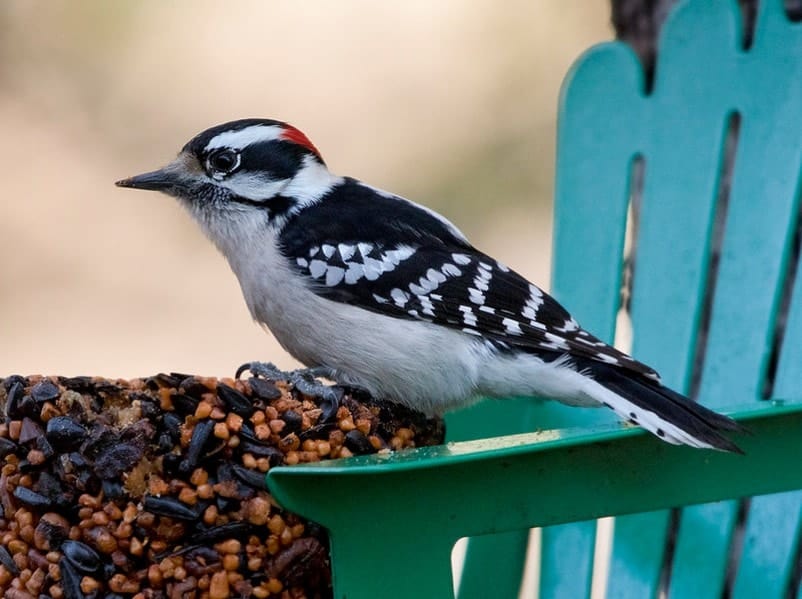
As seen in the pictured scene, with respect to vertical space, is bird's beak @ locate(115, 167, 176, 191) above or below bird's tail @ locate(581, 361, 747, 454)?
above

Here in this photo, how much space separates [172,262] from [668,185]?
3.61 meters

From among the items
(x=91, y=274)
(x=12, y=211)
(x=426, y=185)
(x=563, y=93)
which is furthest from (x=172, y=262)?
(x=563, y=93)

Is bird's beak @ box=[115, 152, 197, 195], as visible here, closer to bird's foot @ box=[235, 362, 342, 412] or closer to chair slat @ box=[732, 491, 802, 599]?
bird's foot @ box=[235, 362, 342, 412]

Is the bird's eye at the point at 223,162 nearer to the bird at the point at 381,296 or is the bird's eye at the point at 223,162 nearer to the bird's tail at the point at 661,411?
the bird at the point at 381,296

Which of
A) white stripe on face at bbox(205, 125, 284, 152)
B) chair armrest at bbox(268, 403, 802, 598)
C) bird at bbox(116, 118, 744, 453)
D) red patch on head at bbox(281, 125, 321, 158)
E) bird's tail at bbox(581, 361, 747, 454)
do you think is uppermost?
red patch on head at bbox(281, 125, 321, 158)

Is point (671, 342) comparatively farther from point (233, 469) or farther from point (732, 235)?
point (233, 469)

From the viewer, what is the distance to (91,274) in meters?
6.70

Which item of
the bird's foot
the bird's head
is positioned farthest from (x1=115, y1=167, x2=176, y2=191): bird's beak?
the bird's foot

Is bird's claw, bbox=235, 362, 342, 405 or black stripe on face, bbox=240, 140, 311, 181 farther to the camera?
black stripe on face, bbox=240, 140, 311, 181

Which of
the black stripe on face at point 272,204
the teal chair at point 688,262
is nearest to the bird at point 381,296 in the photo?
the black stripe on face at point 272,204

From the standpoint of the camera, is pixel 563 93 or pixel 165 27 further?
pixel 165 27

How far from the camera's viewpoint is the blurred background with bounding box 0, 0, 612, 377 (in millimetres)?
6621

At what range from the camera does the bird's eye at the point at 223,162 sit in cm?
346

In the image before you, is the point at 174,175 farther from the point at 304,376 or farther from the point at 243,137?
the point at 304,376
